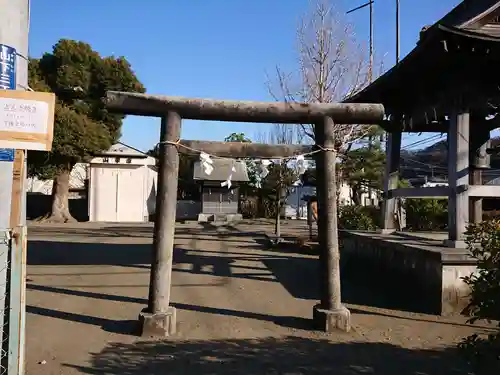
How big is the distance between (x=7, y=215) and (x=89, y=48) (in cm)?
2762

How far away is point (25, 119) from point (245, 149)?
12.0ft

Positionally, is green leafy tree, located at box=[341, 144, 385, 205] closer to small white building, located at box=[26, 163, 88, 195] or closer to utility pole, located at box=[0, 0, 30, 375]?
small white building, located at box=[26, 163, 88, 195]

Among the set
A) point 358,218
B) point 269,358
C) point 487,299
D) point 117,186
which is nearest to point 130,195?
point 117,186

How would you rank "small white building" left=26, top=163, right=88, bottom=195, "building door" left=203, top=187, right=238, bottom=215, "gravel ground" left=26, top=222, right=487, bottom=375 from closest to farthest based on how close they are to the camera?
1. "gravel ground" left=26, top=222, right=487, bottom=375
2. "building door" left=203, top=187, right=238, bottom=215
3. "small white building" left=26, top=163, right=88, bottom=195

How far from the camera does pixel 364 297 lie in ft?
27.2

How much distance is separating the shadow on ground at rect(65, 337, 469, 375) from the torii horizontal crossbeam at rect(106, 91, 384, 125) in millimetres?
2814

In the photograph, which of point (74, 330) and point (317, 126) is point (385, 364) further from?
point (74, 330)

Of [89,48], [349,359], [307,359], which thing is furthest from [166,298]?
[89,48]

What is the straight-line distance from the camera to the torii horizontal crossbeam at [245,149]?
6641 millimetres

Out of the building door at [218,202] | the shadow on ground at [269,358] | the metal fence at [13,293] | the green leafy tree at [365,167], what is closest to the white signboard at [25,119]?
the metal fence at [13,293]

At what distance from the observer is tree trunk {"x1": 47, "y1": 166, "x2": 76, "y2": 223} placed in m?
28.2

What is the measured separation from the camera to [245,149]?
6.86m

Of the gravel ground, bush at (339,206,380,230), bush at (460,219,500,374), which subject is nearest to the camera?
bush at (460,219,500,374)

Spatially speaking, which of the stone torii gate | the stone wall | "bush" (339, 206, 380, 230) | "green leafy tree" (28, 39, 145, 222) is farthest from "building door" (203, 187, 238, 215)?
the stone torii gate
